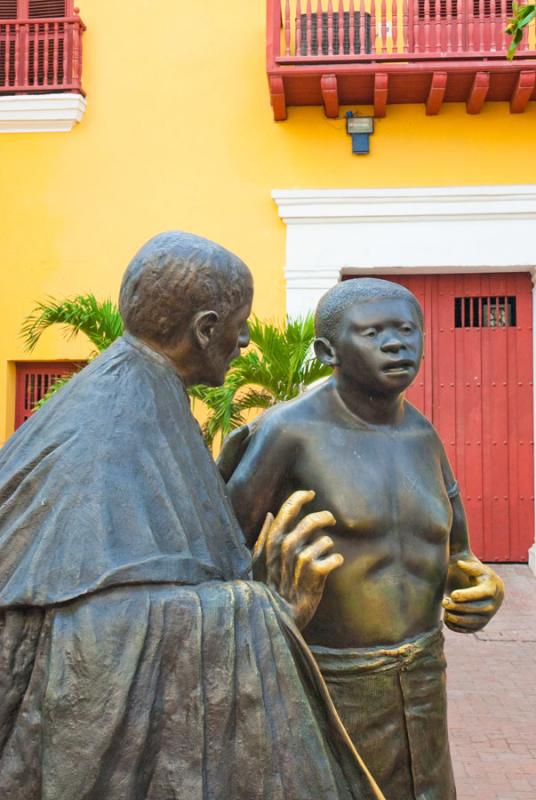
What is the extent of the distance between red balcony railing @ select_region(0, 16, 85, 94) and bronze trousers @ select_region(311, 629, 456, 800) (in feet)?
27.7

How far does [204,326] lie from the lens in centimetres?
150

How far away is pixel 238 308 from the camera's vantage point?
5.02ft

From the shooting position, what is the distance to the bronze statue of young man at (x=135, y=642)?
1231 millimetres

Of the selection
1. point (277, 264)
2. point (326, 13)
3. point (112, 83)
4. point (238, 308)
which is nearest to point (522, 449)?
point (277, 264)

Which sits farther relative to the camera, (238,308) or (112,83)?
Answer: (112,83)

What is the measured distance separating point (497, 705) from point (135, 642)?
189 inches

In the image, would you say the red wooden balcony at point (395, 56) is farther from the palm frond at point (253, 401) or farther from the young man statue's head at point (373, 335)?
the young man statue's head at point (373, 335)

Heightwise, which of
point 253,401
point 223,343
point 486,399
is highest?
point 486,399

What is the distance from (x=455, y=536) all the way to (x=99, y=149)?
8036mm

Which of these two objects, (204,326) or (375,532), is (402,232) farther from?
(204,326)

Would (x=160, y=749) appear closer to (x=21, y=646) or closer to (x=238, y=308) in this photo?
(x=21, y=646)

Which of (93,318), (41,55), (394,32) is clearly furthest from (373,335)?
(41,55)

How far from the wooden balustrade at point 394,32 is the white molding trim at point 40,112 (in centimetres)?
210

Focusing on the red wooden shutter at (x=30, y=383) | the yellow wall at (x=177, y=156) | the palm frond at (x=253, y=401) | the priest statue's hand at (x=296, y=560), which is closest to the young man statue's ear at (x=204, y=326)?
the priest statue's hand at (x=296, y=560)
